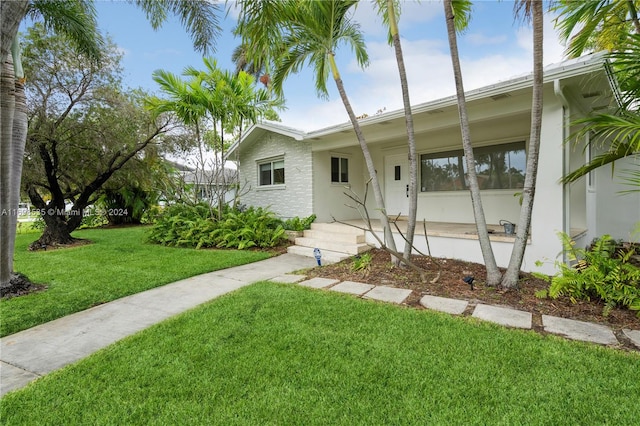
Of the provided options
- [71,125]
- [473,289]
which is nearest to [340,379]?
[473,289]

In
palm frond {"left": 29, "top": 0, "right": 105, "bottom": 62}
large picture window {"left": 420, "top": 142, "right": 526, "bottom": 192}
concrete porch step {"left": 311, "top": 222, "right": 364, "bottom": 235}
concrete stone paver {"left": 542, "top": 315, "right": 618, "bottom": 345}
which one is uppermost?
palm frond {"left": 29, "top": 0, "right": 105, "bottom": 62}

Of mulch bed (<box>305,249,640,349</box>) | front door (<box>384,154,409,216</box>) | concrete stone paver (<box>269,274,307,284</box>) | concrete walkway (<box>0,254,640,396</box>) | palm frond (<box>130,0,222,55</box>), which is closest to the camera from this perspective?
concrete walkway (<box>0,254,640,396</box>)

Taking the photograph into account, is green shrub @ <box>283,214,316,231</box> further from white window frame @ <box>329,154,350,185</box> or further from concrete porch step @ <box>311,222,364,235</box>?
white window frame @ <box>329,154,350,185</box>

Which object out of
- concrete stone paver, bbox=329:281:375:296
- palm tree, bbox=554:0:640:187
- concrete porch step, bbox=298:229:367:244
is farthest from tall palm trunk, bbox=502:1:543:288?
concrete porch step, bbox=298:229:367:244

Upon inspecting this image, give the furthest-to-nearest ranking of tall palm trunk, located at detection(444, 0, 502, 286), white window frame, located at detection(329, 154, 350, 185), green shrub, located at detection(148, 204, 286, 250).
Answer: white window frame, located at detection(329, 154, 350, 185) < green shrub, located at detection(148, 204, 286, 250) < tall palm trunk, located at detection(444, 0, 502, 286)

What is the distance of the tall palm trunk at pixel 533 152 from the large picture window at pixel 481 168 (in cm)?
388

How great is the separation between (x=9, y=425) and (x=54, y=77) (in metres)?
8.99

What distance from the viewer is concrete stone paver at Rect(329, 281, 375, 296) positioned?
437 centimetres

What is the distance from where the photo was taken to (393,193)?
31.5ft

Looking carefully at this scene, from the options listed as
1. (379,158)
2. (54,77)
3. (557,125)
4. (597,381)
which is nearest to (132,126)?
(54,77)

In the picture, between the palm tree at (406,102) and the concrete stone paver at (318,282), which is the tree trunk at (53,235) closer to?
the concrete stone paver at (318,282)

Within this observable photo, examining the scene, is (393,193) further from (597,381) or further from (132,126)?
(132,126)

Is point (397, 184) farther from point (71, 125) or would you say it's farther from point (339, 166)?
point (71, 125)

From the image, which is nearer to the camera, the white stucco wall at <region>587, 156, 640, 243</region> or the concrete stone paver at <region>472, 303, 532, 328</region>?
the concrete stone paver at <region>472, 303, 532, 328</region>
